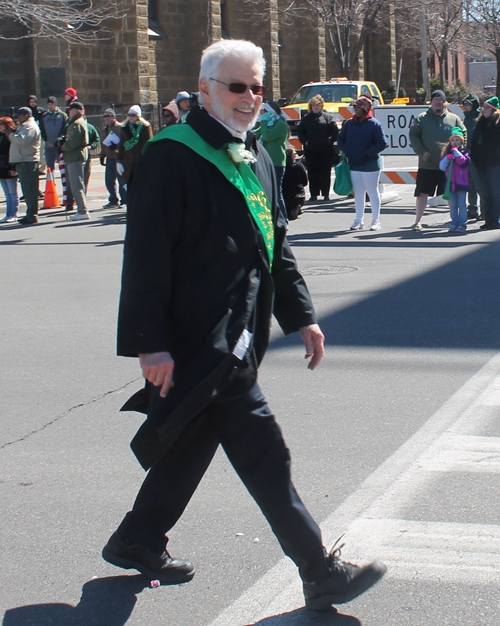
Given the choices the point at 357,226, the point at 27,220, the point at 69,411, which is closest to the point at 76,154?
the point at 27,220

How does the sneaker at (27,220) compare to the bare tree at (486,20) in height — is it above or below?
below

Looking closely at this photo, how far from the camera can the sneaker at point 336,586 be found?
10.1ft

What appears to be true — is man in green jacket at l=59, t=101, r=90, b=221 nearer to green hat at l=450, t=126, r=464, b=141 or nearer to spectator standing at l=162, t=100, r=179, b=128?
spectator standing at l=162, t=100, r=179, b=128

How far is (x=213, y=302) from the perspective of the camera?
9.72 ft

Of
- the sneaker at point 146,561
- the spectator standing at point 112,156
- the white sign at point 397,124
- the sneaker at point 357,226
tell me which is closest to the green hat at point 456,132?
the sneaker at point 357,226

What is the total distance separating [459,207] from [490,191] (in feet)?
2.16

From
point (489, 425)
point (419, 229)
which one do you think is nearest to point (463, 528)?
point (489, 425)

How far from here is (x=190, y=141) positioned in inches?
117

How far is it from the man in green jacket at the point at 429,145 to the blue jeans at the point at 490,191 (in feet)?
1.94

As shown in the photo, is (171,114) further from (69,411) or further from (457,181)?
(69,411)

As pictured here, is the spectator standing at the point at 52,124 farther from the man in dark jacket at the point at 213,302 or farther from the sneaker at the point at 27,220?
the man in dark jacket at the point at 213,302

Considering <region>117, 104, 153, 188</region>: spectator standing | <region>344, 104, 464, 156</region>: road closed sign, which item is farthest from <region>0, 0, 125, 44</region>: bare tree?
<region>344, 104, 464, 156</region>: road closed sign

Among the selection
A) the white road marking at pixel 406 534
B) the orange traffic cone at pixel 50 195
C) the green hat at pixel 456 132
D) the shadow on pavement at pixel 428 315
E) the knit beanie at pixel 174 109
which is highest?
the knit beanie at pixel 174 109

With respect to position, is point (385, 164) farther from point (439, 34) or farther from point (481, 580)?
point (439, 34)
